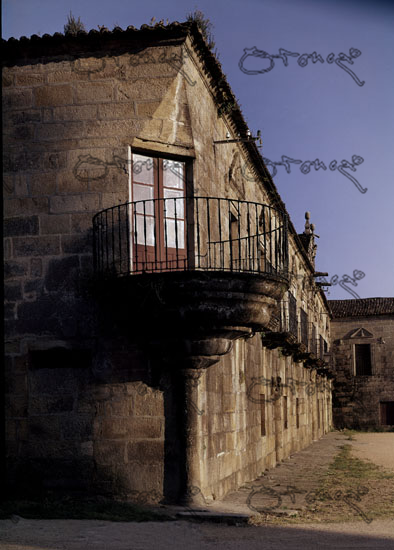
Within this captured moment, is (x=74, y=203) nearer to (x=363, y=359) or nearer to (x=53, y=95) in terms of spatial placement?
(x=53, y=95)

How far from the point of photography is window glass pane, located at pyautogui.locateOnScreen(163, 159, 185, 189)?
969 cm

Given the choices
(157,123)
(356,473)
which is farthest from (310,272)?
(157,123)

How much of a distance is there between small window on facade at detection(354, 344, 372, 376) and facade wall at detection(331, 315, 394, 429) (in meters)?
0.20

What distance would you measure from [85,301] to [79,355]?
0.69 metres

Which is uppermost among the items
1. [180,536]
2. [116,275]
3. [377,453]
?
[116,275]

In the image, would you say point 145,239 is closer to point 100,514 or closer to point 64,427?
point 64,427

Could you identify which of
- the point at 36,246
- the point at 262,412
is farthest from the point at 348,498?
the point at 36,246

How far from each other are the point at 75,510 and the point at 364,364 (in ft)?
101

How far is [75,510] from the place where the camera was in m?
8.03

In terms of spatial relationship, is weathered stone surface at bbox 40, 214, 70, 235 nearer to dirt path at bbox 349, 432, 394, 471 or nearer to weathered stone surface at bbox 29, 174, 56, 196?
weathered stone surface at bbox 29, 174, 56, 196

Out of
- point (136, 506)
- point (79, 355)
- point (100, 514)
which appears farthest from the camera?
point (79, 355)

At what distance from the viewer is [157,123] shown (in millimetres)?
9430

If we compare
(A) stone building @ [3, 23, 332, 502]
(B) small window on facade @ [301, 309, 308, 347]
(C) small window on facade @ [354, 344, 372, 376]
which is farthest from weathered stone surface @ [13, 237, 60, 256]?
(C) small window on facade @ [354, 344, 372, 376]

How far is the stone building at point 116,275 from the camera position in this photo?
881 centimetres
